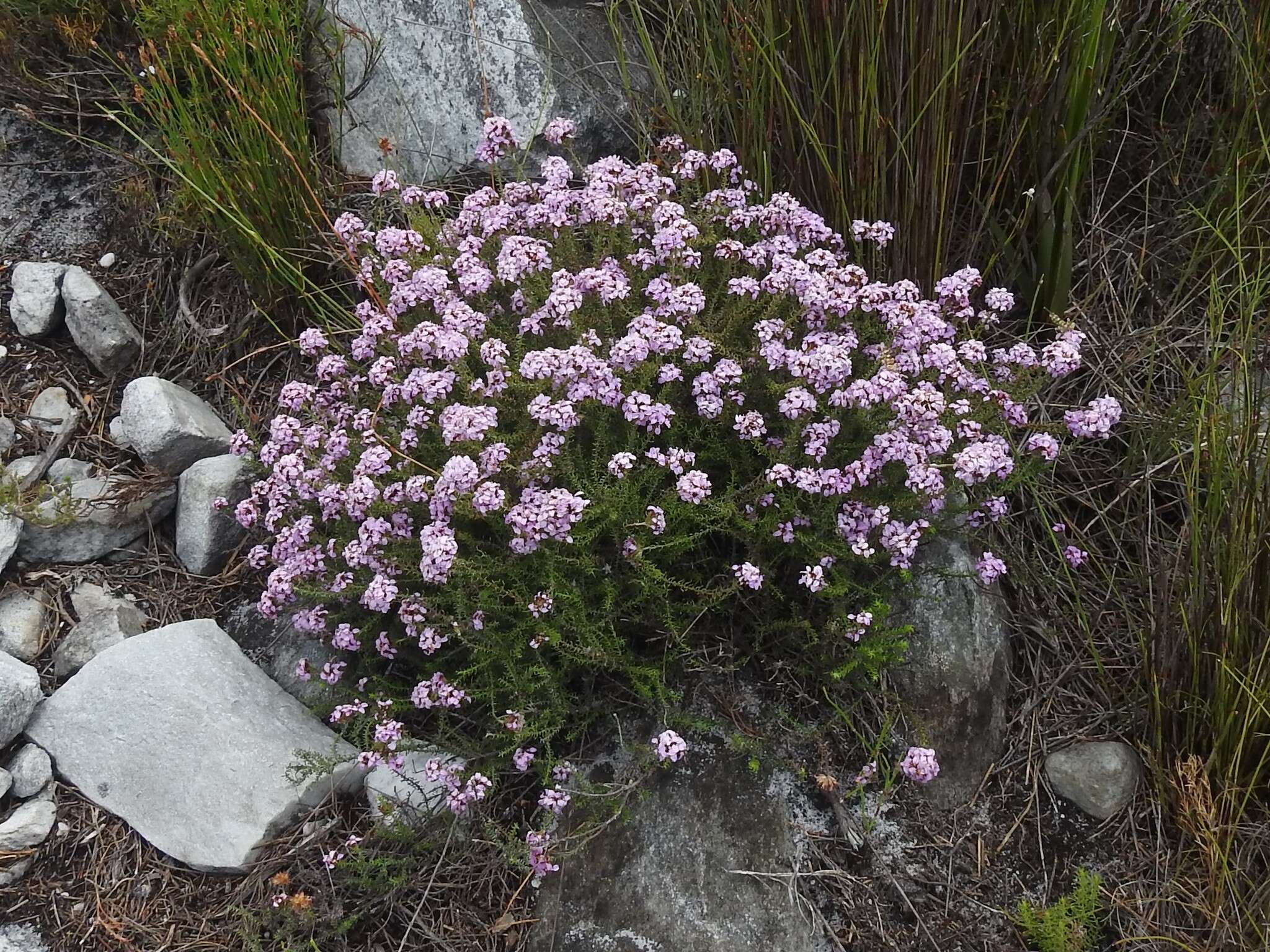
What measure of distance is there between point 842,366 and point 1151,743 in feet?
4.48

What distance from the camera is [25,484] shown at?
12.6 ft

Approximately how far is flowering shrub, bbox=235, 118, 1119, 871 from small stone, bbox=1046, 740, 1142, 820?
23.7 inches

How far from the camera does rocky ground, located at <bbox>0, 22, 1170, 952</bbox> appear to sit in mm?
2824

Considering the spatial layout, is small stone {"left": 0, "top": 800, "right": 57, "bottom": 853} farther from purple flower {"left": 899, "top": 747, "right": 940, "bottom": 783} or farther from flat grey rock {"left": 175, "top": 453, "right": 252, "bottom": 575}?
purple flower {"left": 899, "top": 747, "right": 940, "bottom": 783}

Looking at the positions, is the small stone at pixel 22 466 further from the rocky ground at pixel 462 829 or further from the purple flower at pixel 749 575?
the purple flower at pixel 749 575

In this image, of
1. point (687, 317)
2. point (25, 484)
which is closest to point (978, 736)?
point (687, 317)

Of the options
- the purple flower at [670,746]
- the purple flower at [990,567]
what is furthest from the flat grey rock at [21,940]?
the purple flower at [990,567]

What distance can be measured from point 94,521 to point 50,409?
2.16 ft

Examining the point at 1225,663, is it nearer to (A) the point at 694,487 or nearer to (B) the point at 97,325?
(A) the point at 694,487

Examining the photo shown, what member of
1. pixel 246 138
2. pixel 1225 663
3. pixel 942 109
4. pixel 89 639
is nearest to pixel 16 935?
pixel 89 639

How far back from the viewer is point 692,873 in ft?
9.36

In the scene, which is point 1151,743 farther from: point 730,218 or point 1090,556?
point 730,218

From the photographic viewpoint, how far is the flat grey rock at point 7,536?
3.58 meters

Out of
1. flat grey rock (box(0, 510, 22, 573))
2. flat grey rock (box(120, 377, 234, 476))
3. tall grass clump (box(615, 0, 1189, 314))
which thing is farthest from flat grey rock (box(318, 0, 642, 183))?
flat grey rock (box(0, 510, 22, 573))
